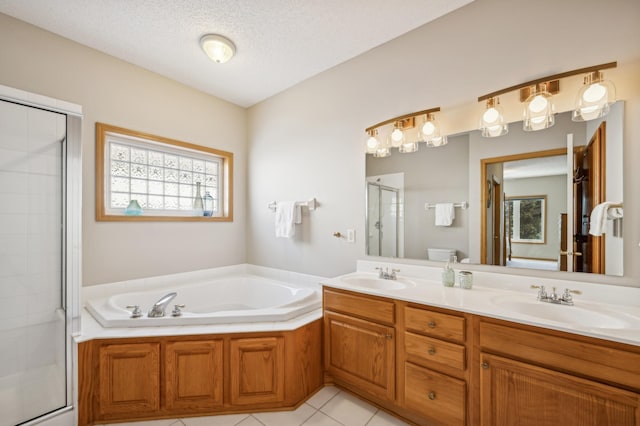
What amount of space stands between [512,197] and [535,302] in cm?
63

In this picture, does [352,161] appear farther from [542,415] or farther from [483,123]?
[542,415]

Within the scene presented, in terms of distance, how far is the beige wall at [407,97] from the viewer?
1.40 metres

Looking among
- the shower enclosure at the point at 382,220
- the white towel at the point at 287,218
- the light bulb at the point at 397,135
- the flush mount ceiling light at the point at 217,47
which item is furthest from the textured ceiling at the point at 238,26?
the white towel at the point at 287,218

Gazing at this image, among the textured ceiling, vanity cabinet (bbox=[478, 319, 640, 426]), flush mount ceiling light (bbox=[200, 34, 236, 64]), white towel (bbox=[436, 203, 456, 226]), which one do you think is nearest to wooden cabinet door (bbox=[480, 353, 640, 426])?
vanity cabinet (bbox=[478, 319, 640, 426])

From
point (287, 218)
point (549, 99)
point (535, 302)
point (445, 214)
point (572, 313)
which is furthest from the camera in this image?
point (287, 218)

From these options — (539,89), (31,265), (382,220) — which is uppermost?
(539,89)

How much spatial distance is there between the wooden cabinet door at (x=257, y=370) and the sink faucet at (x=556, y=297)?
1.52m

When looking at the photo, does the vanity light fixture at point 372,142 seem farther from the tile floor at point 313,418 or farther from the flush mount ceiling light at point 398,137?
the tile floor at point 313,418

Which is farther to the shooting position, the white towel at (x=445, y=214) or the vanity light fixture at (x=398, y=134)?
the vanity light fixture at (x=398, y=134)

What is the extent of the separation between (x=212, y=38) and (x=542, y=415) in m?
2.95

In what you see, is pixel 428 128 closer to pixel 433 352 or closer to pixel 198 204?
pixel 433 352

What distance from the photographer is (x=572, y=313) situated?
134 centimetres

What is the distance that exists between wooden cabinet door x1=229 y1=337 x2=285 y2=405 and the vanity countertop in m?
0.60

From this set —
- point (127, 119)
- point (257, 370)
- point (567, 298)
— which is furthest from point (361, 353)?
point (127, 119)
